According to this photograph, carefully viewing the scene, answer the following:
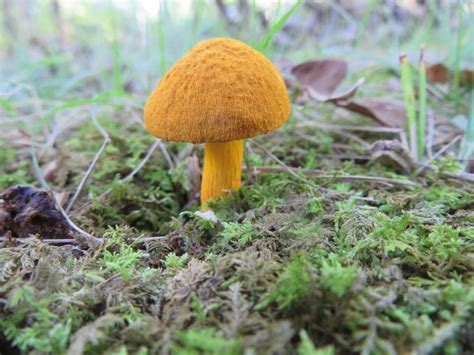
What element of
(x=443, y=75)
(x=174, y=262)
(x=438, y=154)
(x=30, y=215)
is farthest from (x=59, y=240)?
(x=443, y=75)

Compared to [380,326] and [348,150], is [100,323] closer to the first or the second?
[380,326]

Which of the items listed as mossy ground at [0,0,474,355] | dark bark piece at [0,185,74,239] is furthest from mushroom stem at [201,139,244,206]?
dark bark piece at [0,185,74,239]

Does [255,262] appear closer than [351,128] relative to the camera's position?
Yes

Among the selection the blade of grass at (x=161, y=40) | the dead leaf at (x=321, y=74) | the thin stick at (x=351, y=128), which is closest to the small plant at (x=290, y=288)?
the thin stick at (x=351, y=128)

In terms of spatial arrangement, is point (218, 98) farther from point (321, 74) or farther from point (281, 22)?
point (321, 74)

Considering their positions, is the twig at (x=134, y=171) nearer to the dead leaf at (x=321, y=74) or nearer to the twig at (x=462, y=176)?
the dead leaf at (x=321, y=74)

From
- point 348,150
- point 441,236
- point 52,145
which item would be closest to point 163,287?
point 441,236
